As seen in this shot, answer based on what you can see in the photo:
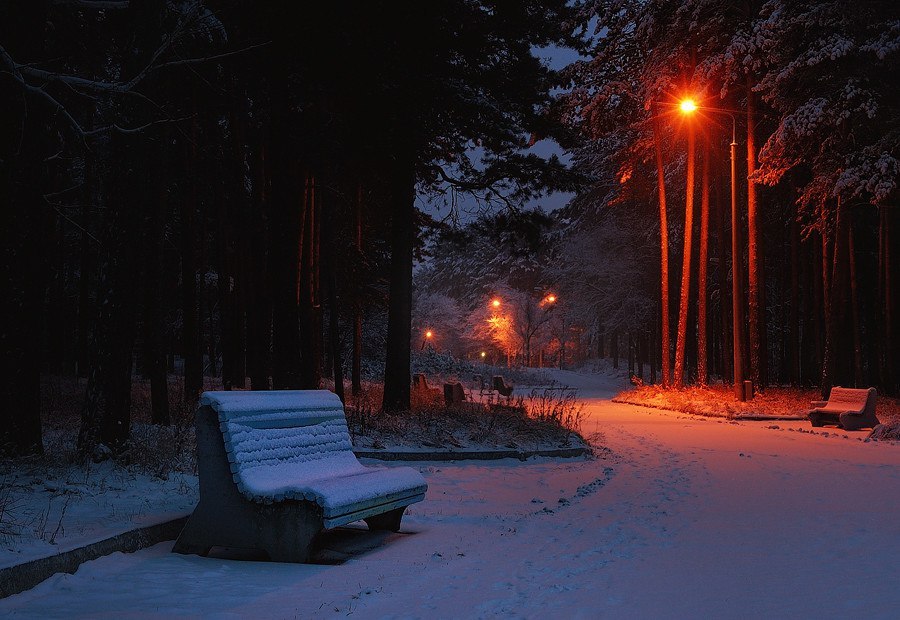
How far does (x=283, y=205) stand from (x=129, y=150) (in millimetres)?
3403

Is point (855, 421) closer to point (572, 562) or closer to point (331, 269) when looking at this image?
point (572, 562)

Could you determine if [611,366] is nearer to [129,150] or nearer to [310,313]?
[310,313]

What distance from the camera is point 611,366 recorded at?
6944 centimetres

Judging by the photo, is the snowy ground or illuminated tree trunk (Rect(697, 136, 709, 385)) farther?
illuminated tree trunk (Rect(697, 136, 709, 385))

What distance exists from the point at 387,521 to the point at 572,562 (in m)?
2.01

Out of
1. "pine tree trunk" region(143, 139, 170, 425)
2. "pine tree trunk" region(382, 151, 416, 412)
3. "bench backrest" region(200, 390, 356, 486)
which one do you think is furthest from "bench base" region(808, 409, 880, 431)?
"pine tree trunk" region(143, 139, 170, 425)

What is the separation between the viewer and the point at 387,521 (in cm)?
695

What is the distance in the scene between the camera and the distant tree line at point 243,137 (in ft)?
30.2

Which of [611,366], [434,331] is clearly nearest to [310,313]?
[611,366]

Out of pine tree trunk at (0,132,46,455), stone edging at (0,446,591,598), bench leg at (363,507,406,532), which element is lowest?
bench leg at (363,507,406,532)

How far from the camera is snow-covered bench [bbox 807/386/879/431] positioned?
16.2 metres

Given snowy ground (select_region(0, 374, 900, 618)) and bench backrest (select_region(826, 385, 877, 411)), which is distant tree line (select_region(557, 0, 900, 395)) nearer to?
bench backrest (select_region(826, 385, 877, 411))

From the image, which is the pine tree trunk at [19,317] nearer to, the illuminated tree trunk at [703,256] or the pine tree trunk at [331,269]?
the pine tree trunk at [331,269]

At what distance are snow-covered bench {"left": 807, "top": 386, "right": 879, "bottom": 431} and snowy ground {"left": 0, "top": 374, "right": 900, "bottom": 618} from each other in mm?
7015
